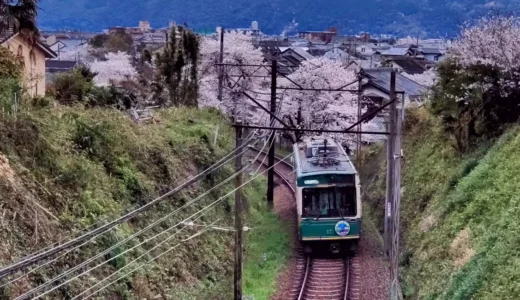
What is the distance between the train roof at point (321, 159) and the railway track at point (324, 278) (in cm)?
251

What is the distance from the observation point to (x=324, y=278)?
1767 centimetres

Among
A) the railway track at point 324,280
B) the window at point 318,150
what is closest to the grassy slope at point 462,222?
the railway track at point 324,280

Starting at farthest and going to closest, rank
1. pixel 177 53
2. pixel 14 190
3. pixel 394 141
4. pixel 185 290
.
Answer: pixel 177 53 → pixel 394 141 → pixel 185 290 → pixel 14 190

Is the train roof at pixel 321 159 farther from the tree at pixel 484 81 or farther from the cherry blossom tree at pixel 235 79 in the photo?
the cherry blossom tree at pixel 235 79

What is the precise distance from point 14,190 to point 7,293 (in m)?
2.11

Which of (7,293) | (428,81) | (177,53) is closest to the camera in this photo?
(7,293)

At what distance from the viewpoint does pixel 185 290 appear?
1391 centimetres

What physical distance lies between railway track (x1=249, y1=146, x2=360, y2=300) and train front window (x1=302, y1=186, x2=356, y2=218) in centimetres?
137

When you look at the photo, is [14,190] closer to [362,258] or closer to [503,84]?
[362,258]

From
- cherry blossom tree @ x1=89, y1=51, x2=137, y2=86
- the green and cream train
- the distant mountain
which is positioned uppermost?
the distant mountain

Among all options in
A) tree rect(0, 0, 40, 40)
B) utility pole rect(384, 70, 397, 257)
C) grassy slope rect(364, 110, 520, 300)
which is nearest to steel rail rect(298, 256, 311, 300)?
utility pole rect(384, 70, 397, 257)

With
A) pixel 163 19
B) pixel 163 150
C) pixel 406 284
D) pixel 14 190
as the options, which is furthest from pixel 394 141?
pixel 163 19

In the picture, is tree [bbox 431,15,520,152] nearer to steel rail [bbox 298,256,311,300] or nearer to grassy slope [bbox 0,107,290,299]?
steel rail [bbox 298,256,311,300]

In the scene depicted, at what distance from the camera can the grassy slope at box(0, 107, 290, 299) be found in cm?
1030
